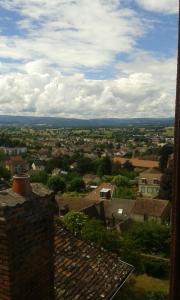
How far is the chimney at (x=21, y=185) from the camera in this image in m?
5.16

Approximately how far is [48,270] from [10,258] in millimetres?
937

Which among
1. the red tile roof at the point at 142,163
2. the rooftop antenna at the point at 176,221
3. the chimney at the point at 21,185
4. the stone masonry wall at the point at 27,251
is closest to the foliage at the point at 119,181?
the red tile roof at the point at 142,163

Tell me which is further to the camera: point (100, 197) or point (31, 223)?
point (100, 197)

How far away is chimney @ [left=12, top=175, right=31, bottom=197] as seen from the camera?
5157 millimetres

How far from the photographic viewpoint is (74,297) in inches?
266

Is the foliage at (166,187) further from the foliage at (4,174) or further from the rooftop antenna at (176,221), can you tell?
the rooftop antenna at (176,221)

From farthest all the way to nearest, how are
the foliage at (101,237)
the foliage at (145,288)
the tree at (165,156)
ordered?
the tree at (165,156) < the foliage at (101,237) < the foliage at (145,288)

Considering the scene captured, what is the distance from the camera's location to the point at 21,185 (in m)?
5.22

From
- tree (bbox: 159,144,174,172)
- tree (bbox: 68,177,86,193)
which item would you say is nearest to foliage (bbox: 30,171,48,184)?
tree (bbox: 68,177,86,193)

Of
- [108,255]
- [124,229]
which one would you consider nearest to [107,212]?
[124,229]

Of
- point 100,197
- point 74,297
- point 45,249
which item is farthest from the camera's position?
point 100,197

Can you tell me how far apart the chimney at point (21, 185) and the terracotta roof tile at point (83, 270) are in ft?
7.56

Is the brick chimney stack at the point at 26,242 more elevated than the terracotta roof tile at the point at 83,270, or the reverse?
the brick chimney stack at the point at 26,242

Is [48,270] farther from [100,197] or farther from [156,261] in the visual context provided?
[100,197]
